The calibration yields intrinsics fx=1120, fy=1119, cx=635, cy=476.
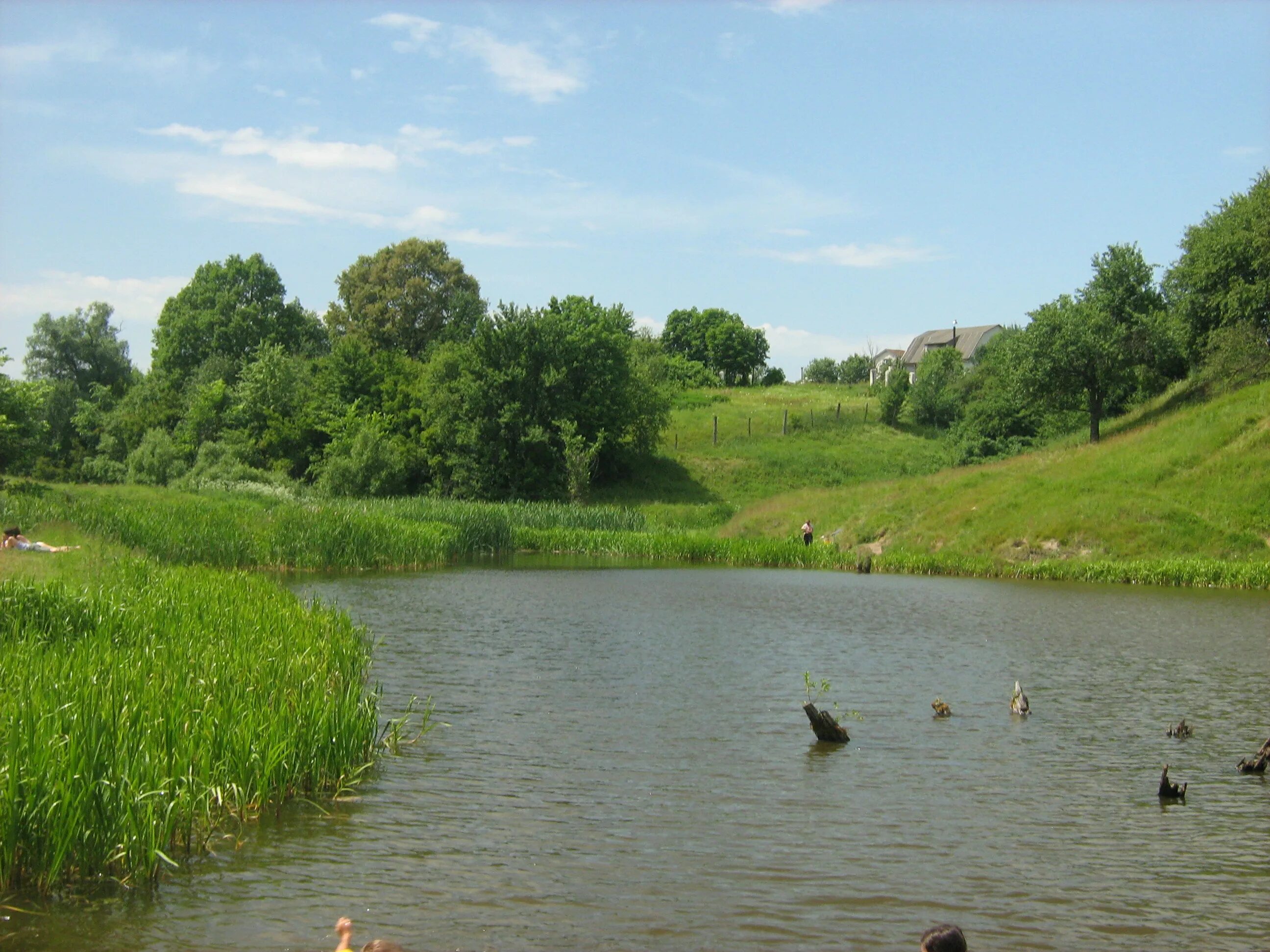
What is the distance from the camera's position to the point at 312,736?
10648 mm

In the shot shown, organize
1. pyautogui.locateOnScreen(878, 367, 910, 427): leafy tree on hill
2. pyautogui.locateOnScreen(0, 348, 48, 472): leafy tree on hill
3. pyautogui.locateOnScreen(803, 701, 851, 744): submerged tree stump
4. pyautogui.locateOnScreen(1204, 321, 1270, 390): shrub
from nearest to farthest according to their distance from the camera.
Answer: pyautogui.locateOnScreen(803, 701, 851, 744): submerged tree stump < pyautogui.locateOnScreen(0, 348, 48, 472): leafy tree on hill < pyautogui.locateOnScreen(1204, 321, 1270, 390): shrub < pyautogui.locateOnScreen(878, 367, 910, 427): leafy tree on hill

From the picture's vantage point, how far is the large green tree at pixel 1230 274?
51.9m

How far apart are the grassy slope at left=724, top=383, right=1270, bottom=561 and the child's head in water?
116 feet

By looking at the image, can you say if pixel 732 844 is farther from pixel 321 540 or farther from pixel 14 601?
pixel 321 540

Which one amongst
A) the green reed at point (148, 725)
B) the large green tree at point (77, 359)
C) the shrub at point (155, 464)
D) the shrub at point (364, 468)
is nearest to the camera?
the green reed at point (148, 725)

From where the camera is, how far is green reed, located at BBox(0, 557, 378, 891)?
7871mm

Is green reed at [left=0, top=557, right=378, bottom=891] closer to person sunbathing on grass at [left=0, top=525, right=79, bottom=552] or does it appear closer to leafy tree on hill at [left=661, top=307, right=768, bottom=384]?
person sunbathing on grass at [left=0, top=525, right=79, bottom=552]

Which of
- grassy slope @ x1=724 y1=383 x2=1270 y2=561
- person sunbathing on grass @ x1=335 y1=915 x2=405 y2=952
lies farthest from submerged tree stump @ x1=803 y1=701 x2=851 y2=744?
grassy slope @ x1=724 y1=383 x2=1270 y2=561

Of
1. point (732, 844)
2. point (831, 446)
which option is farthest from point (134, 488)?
point (831, 446)

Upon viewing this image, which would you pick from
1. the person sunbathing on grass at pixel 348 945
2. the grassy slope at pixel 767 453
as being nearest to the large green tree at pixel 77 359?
the grassy slope at pixel 767 453

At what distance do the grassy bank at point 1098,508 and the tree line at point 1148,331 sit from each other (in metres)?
3.04

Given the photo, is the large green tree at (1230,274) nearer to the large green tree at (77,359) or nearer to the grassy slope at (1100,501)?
the grassy slope at (1100,501)

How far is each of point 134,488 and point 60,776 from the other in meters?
36.0

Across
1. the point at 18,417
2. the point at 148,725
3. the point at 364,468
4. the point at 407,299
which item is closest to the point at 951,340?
the point at 407,299
